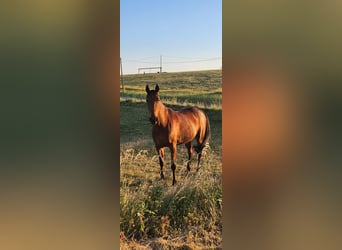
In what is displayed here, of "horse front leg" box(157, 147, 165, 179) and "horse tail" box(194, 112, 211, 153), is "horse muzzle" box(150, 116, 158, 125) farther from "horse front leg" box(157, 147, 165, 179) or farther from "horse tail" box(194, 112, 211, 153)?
"horse tail" box(194, 112, 211, 153)

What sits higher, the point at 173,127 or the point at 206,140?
the point at 173,127

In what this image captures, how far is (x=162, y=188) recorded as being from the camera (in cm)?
285

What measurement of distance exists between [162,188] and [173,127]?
50cm

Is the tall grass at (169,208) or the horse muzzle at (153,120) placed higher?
the horse muzzle at (153,120)

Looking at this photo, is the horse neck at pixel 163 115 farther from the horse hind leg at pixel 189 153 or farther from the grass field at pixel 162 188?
the horse hind leg at pixel 189 153

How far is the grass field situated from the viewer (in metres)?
2.79

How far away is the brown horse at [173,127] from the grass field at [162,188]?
5cm

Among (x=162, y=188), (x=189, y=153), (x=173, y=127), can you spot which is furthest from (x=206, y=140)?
(x=162, y=188)

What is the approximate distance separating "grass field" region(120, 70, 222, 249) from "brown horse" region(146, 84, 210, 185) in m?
0.05

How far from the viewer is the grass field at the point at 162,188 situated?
279 centimetres

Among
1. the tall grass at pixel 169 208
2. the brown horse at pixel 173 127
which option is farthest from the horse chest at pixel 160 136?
the tall grass at pixel 169 208

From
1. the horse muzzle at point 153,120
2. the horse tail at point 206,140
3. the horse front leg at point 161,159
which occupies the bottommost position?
the horse front leg at point 161,159

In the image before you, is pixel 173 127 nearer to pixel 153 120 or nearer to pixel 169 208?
pixel 153 120
